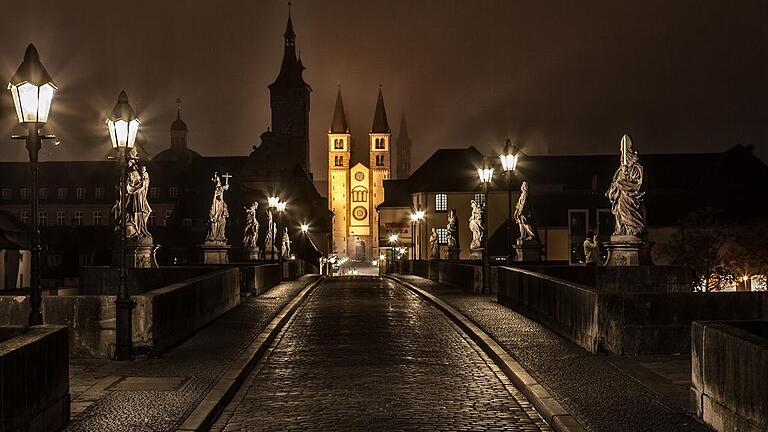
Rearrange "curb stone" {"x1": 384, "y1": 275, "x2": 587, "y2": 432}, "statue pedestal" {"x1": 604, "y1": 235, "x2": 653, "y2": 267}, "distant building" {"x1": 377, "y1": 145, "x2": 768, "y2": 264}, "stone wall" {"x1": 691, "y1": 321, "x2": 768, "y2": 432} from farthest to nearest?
"distant building" {"x1": 377, "y1": 145, "x2": 768, "y2": 264} < "statue pedestal" {"x1": 604, "y1": 235, "x2": 653, "y2": 267} < "curb stone" {"x1": 384, "y1": 275, "x2": 587, "y2": 432} < "stone wall" {"x1": 691, "y1": 321, "x2": 768, "y2": 432}

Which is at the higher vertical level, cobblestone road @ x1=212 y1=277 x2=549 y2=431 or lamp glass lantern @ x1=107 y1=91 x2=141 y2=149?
lamp glass lantern @ x1=107 y1=91 x2=141 y2=149

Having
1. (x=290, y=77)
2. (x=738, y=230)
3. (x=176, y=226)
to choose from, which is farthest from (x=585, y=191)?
(x=290, y=77)

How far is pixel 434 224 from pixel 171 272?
79499mm

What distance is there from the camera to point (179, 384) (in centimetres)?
1163

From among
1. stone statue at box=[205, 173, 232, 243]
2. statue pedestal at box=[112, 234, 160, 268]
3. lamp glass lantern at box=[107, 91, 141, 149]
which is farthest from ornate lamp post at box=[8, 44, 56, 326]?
stone statue at box=[205, 173, 232, 243]

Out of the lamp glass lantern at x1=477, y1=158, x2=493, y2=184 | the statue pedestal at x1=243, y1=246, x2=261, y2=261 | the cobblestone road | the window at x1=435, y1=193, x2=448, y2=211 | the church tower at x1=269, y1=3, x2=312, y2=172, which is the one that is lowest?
the cobblestone road

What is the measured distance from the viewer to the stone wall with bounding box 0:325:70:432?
7441mm

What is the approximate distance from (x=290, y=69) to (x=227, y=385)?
163 meters

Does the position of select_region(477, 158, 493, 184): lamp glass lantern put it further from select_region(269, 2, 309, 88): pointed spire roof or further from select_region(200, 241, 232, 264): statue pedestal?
select_region(269, 2, 309, 88): pointed spire roof

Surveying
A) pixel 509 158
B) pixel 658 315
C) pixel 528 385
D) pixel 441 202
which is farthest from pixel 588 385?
pixel 441 202

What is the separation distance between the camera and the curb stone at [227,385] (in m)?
9.35

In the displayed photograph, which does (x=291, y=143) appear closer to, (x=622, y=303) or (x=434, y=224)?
(x=434, y=224)

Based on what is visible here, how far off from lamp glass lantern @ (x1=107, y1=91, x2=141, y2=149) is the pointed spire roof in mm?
153298

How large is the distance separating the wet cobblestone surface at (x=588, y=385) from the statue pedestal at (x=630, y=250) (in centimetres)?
851
